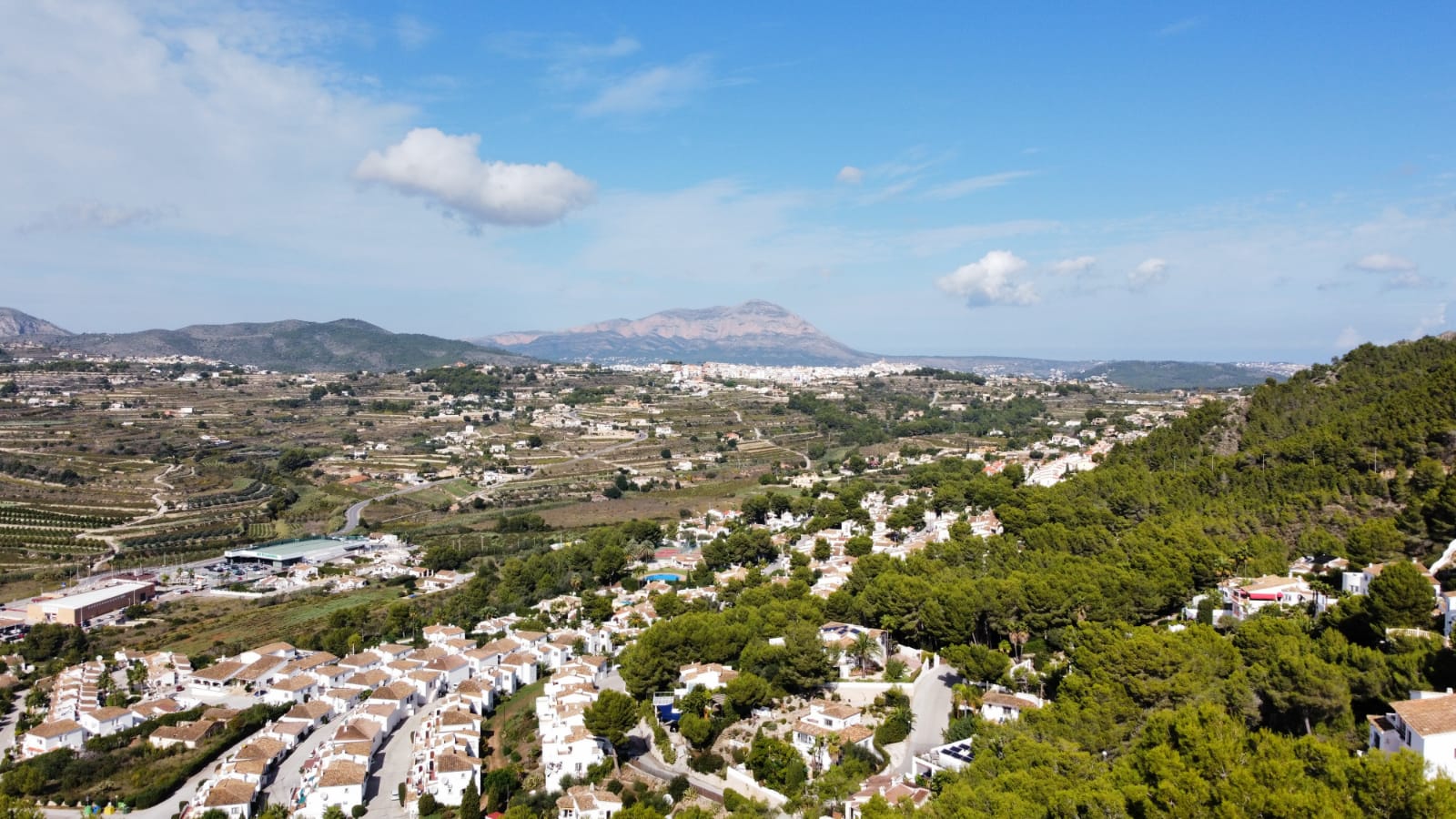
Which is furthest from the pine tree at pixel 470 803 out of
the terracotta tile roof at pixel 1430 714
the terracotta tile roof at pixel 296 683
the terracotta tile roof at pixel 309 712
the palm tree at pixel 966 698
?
the terracotta tile roof at pixel 1430 714

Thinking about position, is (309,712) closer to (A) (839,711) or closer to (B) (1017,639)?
(A) (839,711)

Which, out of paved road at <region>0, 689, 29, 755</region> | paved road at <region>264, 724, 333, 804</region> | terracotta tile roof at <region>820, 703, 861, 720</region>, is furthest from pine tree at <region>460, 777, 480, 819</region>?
paved road at <region>0, 689, 29, 755</region>

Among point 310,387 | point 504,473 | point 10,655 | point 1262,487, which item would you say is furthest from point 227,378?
point 1262,487

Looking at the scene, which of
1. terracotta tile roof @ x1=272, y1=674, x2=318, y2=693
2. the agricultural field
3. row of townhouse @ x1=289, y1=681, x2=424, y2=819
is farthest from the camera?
the agricultural field

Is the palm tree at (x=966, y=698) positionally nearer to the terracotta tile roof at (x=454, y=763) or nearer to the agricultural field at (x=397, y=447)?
the terracotta tile roof at (x=454, y=763)

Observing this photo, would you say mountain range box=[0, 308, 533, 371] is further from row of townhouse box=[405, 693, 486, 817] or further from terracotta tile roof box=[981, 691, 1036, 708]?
terracotta tile roof box=[981, 691, 1036, 708]

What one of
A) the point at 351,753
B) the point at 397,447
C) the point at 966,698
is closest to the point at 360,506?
the point at 397,447
